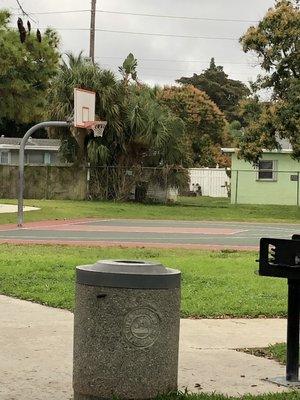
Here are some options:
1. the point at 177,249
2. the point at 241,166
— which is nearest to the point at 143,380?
the point at 177,249

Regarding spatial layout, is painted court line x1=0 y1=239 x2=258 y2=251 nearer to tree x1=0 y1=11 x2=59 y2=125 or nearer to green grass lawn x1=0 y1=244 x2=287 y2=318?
green grass lawn x1=0 y1=244 x2=287 y2=318

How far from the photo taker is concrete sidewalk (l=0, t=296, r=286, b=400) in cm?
597

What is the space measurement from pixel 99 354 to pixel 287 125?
29.4 metres

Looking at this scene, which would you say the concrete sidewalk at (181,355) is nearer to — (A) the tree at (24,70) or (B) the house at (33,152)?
(A) the tree at (24,70)

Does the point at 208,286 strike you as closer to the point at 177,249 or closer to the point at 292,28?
the point at 177,249

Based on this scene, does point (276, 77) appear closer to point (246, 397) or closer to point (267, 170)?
point (267, 170)

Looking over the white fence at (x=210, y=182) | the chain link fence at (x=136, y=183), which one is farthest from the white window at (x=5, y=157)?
the chain link fence at (x=136, y=183)

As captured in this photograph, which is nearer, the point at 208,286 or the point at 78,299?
the point at 78,299

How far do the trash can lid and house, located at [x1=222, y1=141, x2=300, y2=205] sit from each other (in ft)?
135

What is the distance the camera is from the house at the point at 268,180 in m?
46.1

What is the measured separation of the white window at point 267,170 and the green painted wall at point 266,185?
0.59 ft

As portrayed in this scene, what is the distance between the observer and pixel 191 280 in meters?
11.8

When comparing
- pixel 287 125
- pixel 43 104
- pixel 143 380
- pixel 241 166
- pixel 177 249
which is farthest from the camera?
pixel 241 166

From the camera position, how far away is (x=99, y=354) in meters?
5.08
